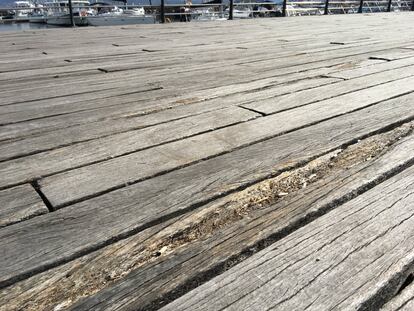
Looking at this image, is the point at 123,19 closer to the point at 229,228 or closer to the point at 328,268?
the point at 229,228

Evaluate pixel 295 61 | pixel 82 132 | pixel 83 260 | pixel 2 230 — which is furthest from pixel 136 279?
pixel 295 61

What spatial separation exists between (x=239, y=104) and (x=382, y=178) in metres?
1.03

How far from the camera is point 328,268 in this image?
1.03 m

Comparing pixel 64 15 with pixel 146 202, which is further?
pixel 64 15

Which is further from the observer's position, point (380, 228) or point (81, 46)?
point (81, 46)

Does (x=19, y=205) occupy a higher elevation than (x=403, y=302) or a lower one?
higher

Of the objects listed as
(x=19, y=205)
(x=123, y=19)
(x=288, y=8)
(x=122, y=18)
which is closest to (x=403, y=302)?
(x=19, y=205)

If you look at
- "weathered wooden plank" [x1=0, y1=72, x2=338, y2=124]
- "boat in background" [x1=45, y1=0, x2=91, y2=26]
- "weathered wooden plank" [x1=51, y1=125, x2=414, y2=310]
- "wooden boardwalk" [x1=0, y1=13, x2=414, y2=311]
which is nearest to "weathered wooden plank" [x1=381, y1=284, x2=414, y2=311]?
"wooden boardwalk" [x1=0, y1=13, x2=414, y2=311]

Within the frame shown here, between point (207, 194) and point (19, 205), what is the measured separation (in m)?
0.58

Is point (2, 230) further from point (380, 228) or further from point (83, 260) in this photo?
point (380, 228)

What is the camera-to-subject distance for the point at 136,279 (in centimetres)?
98

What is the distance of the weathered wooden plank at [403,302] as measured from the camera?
36.4 inches

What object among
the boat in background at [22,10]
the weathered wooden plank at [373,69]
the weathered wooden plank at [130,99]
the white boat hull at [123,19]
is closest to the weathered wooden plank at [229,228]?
the weathered wooden plank at [130,99]

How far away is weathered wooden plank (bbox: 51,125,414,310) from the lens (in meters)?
0.95
